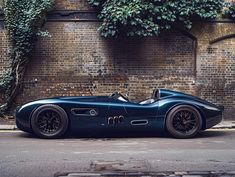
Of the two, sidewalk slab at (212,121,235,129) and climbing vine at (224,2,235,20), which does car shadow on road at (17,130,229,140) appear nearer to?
sidewalk slab at (212,121,235,129)

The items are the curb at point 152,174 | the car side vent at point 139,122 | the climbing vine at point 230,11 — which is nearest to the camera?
the curb at point 152,174

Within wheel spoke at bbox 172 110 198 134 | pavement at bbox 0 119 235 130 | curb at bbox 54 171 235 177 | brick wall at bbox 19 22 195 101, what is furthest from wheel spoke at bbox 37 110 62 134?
brick wall at bbox 19 22 195 101

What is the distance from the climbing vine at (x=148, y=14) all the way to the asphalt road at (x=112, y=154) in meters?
4.35

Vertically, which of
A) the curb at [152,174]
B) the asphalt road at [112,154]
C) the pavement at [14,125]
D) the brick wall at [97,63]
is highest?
the brick wall at [97,63]

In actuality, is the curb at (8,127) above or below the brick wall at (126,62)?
below

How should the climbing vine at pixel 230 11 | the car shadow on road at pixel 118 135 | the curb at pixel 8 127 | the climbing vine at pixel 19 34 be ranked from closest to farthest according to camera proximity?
1. the car shadow on road at pixel 118 135
2. the curb at pixel 8 127
3. the climbing vine at pixel 19 34
4. the climbing vine at pixel 230 11

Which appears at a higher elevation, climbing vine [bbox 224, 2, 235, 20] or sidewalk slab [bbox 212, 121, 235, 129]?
climbing vine [bbox 224, 2, 235, 20]

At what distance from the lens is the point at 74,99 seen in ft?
33.9

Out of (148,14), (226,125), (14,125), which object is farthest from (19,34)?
(226,125)

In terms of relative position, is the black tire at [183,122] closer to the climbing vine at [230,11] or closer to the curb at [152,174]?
the curb at [152,174]

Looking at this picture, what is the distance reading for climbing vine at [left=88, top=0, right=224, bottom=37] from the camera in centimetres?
1359

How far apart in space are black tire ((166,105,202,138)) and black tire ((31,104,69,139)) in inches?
89.5

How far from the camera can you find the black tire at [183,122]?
10.1 metres

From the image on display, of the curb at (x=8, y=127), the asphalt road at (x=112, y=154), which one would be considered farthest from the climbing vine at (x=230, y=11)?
the curb at (x=8, y=127)
